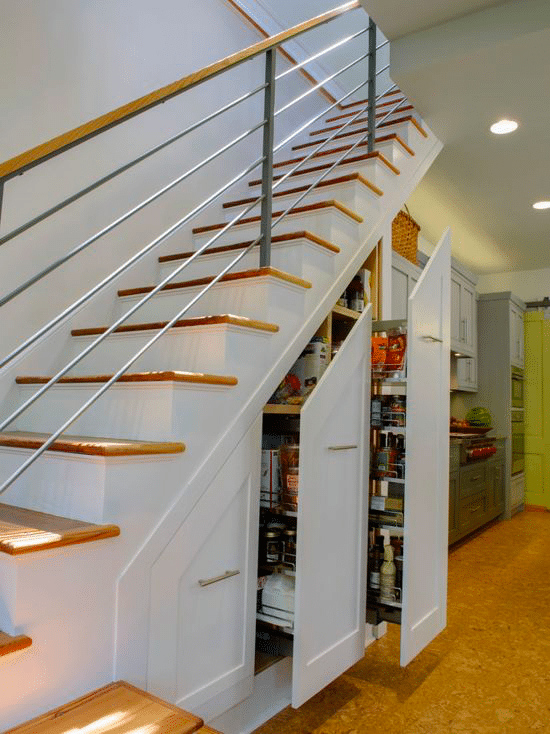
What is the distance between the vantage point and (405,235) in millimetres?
3850

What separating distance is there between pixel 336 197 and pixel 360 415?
3.56 ft

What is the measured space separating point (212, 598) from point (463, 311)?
15.4 feet

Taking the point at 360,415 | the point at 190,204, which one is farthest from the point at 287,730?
the point at 190,204

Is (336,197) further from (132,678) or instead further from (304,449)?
(132,678)

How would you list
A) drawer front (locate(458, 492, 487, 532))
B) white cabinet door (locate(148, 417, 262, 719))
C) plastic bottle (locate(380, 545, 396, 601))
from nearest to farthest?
1. white cabinet door (locate(148, 417, 262, 719))
2. plastic bottle (locate(380, 545, 396, 601))
3. drawer front (locate(458, 492, 487, 532))

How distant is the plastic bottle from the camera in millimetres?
2377

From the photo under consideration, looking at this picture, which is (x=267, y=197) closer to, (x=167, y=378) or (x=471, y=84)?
(x=167, y=378)

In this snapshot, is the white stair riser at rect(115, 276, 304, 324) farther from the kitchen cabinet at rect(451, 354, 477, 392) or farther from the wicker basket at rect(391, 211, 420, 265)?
the kitchen cabinet at rect(451, 354, 477, 392)

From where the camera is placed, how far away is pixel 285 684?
7.51 ft

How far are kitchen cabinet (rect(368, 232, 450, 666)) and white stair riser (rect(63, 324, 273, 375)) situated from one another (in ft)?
2.38

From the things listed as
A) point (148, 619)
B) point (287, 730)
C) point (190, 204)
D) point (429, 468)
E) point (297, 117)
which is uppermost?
point (297, 117)

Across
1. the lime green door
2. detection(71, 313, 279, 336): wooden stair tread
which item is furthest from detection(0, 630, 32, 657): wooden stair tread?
the lime green door

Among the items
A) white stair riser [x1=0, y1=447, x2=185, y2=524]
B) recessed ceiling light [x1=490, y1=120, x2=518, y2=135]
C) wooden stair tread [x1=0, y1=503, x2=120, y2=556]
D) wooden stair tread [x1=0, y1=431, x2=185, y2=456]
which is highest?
recessed ceiling light [x1=490, y1=120, x2=518, y2=135]

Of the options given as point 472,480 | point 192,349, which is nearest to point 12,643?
point 192,349
